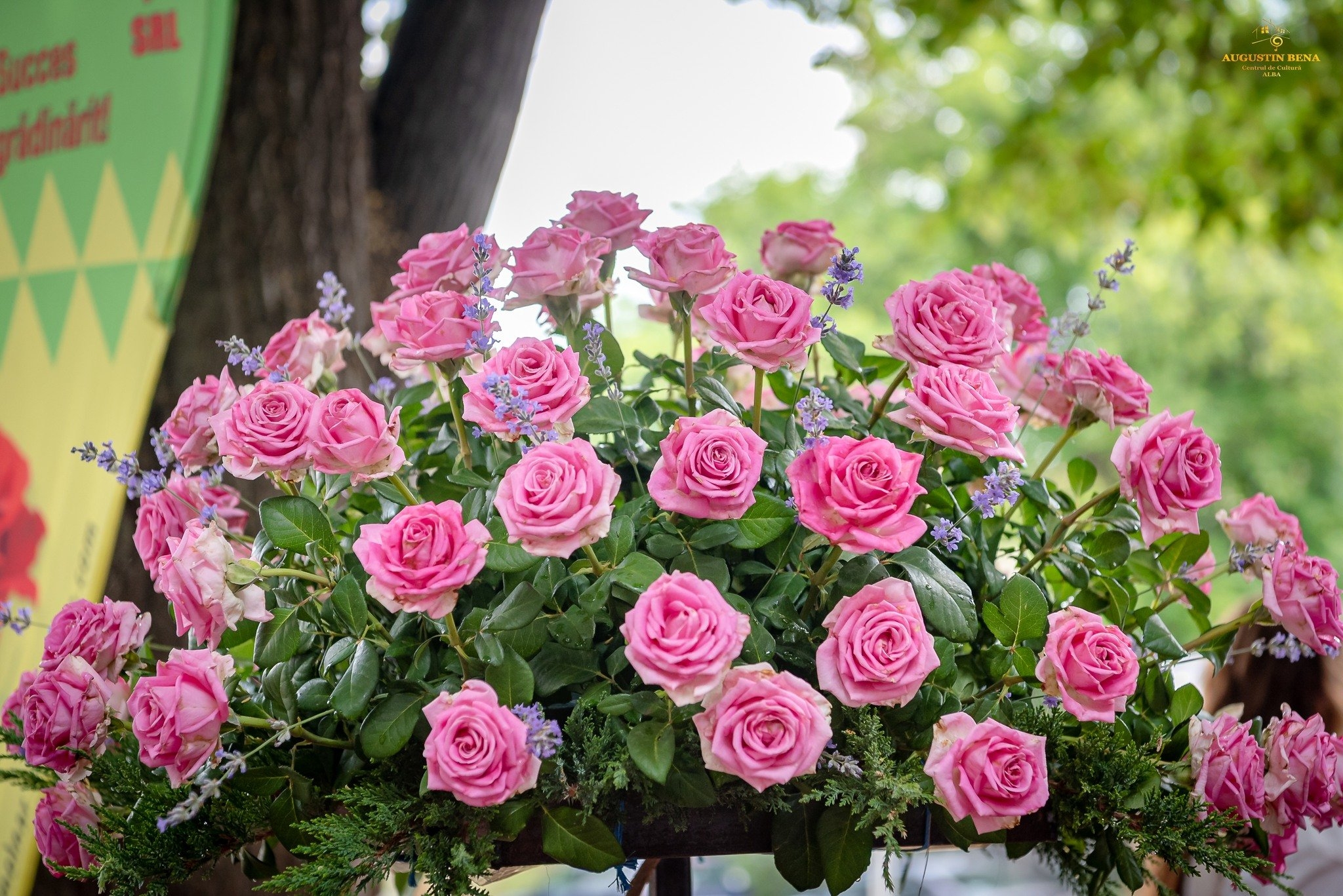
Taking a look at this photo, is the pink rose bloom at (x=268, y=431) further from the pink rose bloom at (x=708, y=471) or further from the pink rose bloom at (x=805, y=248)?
the pink rose bloom at (x=805, y=248)

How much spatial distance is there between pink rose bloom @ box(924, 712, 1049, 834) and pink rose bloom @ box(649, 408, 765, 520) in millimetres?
200

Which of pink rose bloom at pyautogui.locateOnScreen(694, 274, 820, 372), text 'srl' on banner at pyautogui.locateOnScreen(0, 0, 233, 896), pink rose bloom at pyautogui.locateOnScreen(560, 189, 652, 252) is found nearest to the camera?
pink rose bloom at pyautogui.locateOnScreen(694, 274, 820, 372)

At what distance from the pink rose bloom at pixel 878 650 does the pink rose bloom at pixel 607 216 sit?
33cm

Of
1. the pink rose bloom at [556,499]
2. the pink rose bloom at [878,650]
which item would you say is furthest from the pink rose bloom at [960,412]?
the pink rose bloom at [556,499]

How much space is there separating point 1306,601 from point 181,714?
2.54 feet

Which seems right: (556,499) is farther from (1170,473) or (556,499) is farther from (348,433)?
(1170,473)

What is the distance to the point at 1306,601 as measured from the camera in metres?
0.72

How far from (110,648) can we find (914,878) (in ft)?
2.50

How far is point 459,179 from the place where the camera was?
60.8 inches

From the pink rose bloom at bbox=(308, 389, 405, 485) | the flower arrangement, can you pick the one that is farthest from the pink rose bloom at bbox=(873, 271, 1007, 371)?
the pink rose bloom at bbox=(308, 389, 405, 485)

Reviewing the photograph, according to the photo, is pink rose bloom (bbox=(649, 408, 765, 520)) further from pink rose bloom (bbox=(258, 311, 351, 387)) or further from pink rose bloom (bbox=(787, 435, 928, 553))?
pink rose bloom (bbox=(258, 311, 351, 387))

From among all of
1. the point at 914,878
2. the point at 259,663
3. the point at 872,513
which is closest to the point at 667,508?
the point at 872,513

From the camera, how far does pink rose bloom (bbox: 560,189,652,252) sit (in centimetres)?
77

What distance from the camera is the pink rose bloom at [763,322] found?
2.14ft
